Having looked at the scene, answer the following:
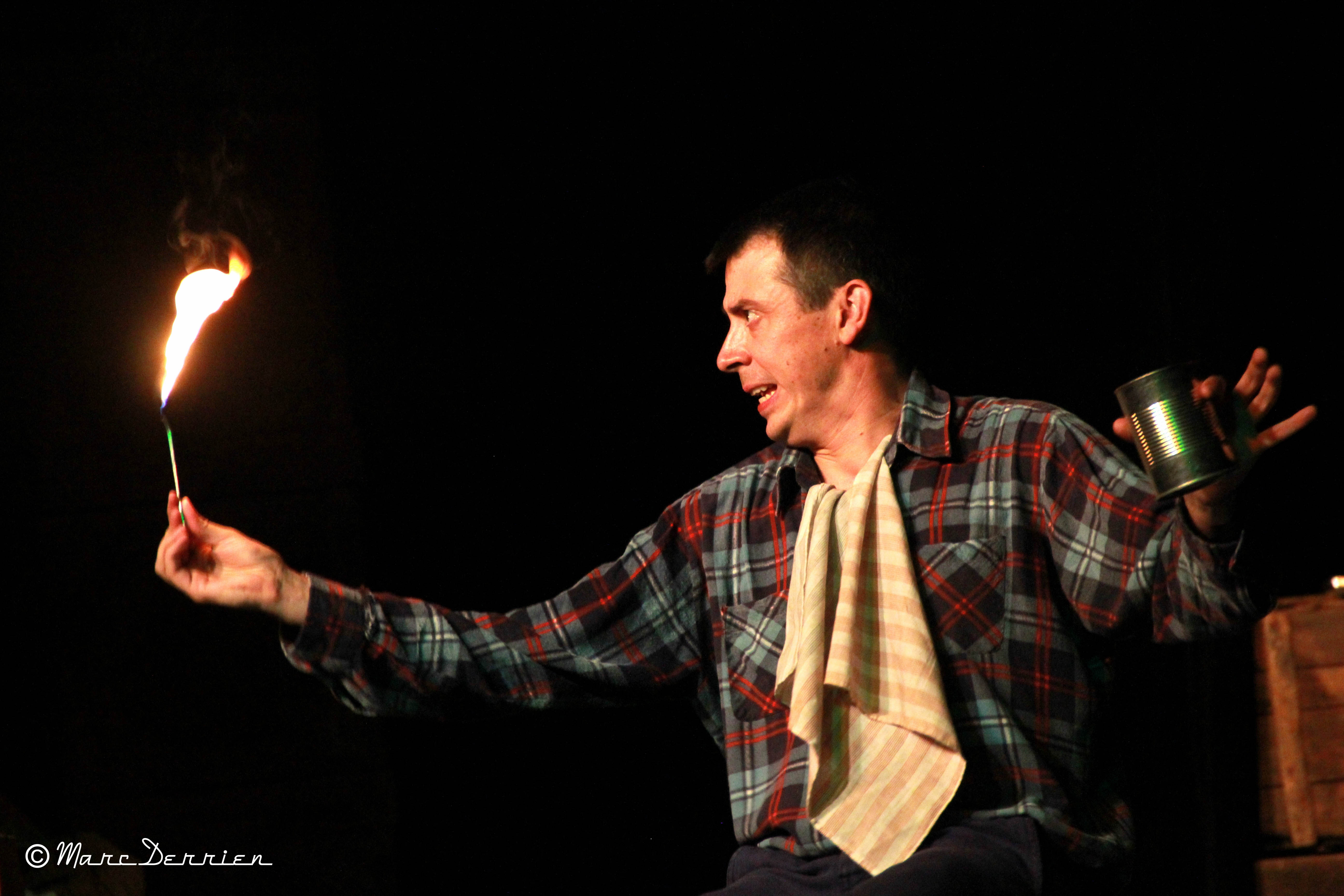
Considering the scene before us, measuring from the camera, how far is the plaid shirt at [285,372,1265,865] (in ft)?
5.97

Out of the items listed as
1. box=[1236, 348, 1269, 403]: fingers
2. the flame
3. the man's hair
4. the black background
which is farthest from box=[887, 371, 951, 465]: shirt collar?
the flame

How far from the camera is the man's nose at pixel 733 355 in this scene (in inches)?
89.7

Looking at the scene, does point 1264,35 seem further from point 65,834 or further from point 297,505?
point 65,834

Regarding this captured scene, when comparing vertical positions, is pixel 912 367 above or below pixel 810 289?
below

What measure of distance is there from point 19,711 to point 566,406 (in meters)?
1.47

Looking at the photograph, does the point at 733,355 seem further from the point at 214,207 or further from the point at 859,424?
the point at 214,207

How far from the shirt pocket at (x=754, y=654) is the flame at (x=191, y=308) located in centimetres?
108

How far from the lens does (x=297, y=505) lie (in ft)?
9.27

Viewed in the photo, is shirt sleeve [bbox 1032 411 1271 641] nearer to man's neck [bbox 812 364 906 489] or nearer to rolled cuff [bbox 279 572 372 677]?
man's neck [bbox 812 364 906 489]

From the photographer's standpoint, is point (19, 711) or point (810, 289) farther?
point (19, 711)

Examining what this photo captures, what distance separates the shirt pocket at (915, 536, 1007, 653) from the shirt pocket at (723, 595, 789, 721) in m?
0.26

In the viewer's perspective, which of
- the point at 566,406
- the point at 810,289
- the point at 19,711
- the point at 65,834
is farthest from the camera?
the point at 566,406

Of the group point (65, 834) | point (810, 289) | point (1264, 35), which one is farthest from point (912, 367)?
point (65, 834)

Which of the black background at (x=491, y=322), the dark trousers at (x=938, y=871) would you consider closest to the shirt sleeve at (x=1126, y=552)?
the dark trousers at (x=938, y=871)
